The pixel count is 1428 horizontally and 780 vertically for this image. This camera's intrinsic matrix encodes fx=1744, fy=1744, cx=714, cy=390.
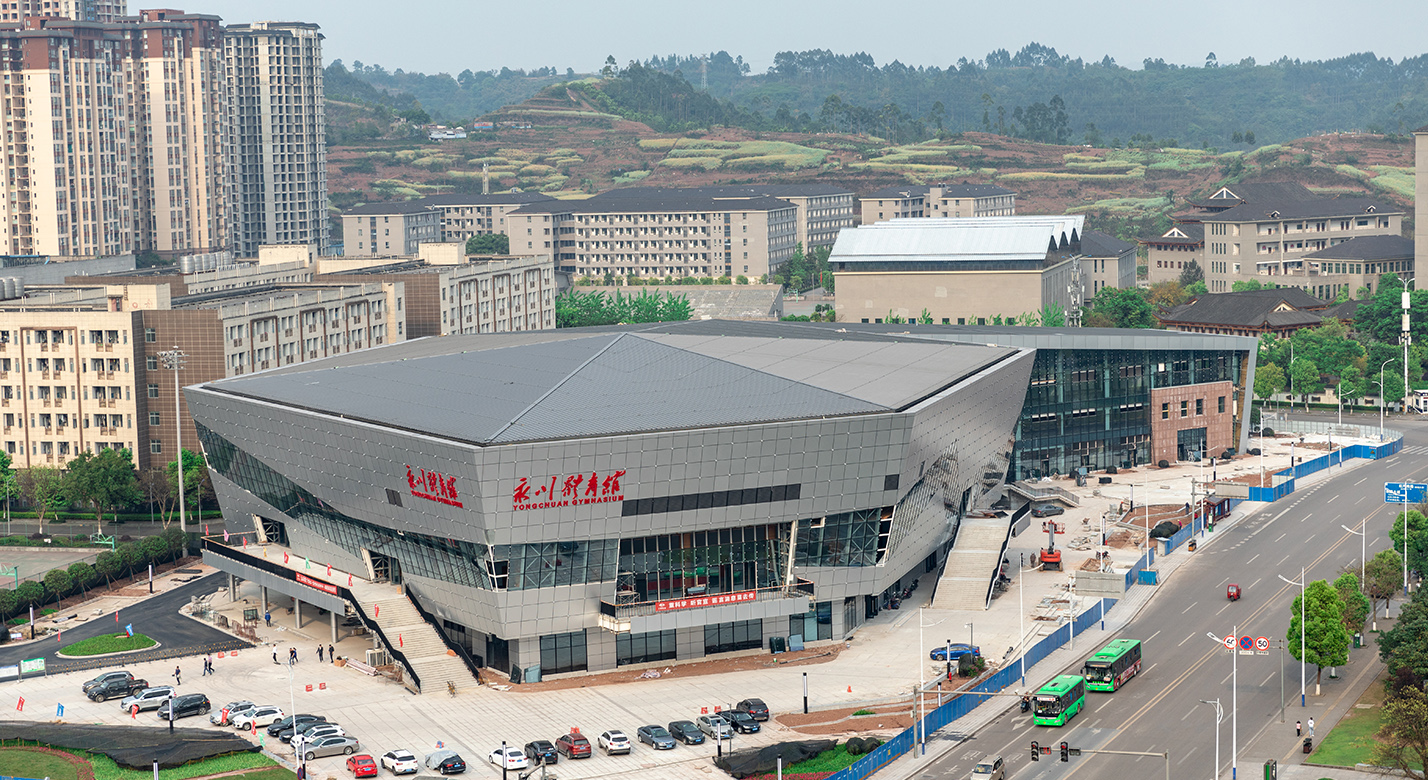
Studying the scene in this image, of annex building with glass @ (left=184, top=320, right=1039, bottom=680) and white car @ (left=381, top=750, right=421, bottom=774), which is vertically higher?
annex building with glass @ (left=184, top=320, right=1039, bottom=680)

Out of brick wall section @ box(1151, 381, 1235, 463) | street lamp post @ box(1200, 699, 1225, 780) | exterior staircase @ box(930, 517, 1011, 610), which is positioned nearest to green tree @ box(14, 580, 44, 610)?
exterior staircase @ box(930, 517, 1011, 610)

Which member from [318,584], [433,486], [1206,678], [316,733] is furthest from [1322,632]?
[318,584]

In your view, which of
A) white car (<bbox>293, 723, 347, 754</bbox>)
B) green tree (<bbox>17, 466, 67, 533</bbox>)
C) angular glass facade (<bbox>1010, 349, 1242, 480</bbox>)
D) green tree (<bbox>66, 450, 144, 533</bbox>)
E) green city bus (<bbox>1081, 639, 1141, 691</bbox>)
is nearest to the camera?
white car (<bbox>293, 723, 347, 754</bbox>)

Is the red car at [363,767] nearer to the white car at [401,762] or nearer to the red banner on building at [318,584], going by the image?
the white car at [401,762]

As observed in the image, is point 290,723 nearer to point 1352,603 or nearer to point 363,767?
point 363,767

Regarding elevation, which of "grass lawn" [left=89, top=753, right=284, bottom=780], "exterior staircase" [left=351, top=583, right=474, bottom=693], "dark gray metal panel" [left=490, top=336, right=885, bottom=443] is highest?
"dark gray metal panel" [left=490, top=336, right=885, bottom=443]

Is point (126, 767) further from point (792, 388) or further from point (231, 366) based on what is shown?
point (231, 366)

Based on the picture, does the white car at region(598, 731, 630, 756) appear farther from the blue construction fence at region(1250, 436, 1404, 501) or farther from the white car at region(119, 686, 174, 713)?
the blue construction fence at region(1250, 436, 1404, 501)
